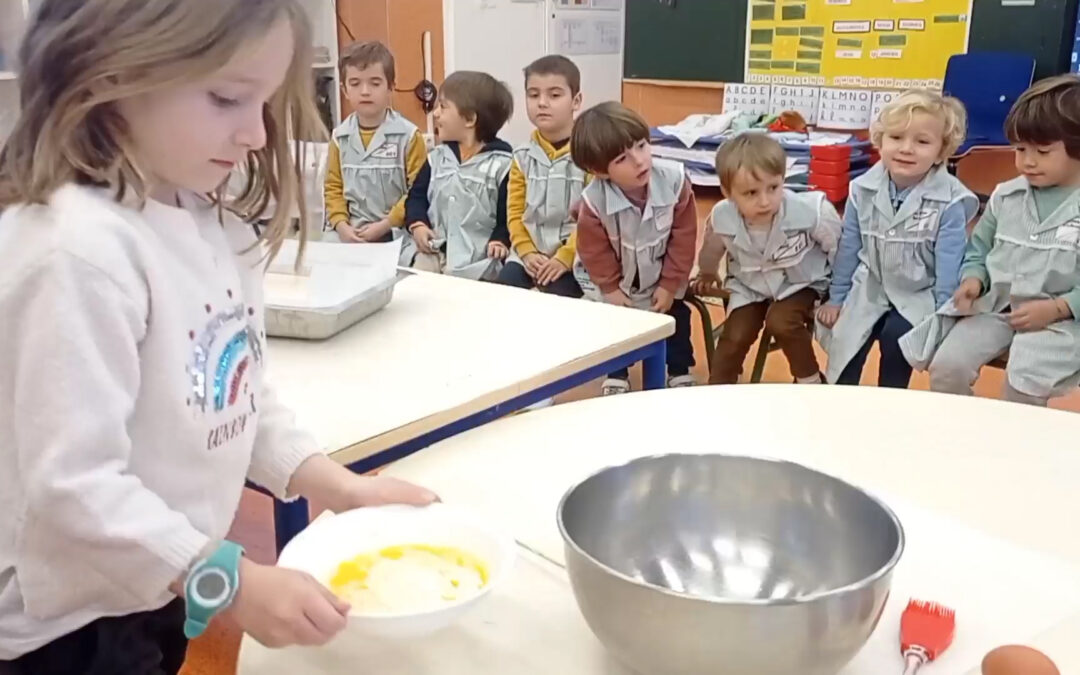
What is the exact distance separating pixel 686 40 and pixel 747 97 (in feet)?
1.68

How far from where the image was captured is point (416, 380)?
1368 millimetres

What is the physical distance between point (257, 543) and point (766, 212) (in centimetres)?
145

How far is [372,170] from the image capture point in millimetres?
3318

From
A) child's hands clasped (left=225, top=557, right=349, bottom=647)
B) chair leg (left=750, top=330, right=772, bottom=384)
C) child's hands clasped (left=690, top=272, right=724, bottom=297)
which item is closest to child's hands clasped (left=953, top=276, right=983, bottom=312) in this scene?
chair leg (left=750, top=330, right=772, bottom=384)

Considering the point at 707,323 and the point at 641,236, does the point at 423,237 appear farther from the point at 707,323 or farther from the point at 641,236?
the point at 707,323

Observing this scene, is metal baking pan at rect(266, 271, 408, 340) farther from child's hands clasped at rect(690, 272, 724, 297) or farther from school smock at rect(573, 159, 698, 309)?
child's hands clasped at rect(690, 272, 724, 297)

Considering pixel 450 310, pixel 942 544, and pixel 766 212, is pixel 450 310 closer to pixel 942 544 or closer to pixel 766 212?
pixel 942 544

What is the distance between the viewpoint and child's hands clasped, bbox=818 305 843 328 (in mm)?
2615

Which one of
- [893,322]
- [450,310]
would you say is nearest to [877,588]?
[450,310]

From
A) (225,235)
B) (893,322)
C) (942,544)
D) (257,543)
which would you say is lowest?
(257,543)

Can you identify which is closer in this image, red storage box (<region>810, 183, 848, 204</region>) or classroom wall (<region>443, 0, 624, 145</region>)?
red storage box (<region>810, 183, 848, 204</region>)

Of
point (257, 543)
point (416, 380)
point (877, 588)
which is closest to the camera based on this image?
point (877, 588)

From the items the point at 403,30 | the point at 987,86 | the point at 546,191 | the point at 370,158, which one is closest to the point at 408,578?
the point at 546,191

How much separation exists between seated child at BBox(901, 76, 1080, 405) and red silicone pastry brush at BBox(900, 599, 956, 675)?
5.09 feet
